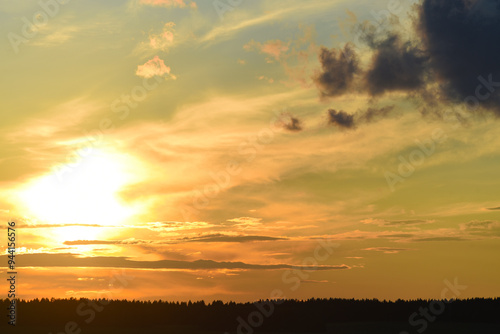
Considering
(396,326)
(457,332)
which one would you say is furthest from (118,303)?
(457,332)

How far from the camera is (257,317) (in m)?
132

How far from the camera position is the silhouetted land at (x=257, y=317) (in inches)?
4998

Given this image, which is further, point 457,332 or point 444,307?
point 444,307

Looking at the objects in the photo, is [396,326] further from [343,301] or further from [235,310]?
[235,310]

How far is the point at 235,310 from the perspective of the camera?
141375 millimetres

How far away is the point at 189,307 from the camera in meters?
142

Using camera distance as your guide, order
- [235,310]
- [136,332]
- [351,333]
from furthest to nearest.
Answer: [235,310] → [351,333] → [136,332]

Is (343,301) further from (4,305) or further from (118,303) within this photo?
(4,305)

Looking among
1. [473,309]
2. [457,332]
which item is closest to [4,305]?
[457,332]

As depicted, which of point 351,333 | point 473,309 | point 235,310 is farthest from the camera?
point 473,309

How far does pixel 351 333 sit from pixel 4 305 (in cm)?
8279

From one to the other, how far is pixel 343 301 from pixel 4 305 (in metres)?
85.5

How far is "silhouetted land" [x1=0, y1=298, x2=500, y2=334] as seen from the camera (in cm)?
12694

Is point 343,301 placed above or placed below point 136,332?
above
